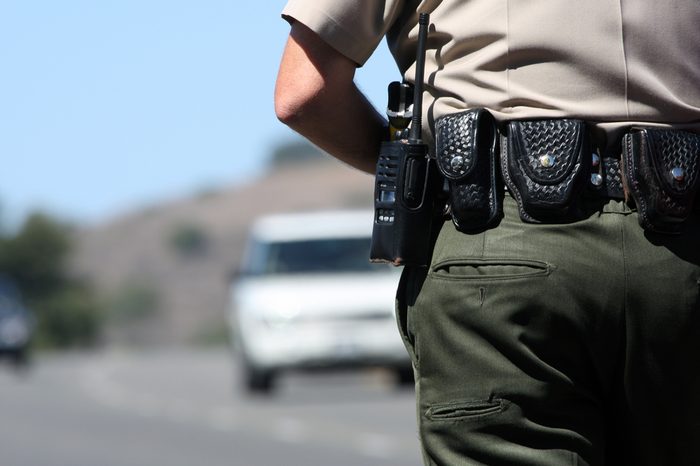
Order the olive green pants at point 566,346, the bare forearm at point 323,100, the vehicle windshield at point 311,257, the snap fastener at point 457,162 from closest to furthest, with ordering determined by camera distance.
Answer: the olive green pants at point 566,346 → the snap fastener at point 457,162 → the bare forearm at point 323,100 → the vehicle windshield at point 311,257

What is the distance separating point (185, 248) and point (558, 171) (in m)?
106

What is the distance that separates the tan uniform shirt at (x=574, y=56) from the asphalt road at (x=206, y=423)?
8433 millimetres

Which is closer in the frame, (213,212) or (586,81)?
(586,81)

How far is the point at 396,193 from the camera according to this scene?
2961 millimetres

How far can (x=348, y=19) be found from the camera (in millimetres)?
2947

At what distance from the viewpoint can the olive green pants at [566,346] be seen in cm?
276

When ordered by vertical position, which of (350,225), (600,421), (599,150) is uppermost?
(599,150)

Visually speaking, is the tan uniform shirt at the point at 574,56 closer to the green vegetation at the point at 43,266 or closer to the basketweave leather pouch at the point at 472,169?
the basketweave leather pouch at the point at 472,169

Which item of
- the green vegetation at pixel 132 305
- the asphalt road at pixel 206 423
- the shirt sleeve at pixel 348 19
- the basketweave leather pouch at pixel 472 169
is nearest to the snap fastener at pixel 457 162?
the basketweave leather pouch at pixel 472 169

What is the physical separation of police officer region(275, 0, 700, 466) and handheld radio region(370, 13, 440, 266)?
0.03 m

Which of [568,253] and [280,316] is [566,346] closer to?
[568,253]

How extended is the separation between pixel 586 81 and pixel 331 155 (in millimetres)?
604

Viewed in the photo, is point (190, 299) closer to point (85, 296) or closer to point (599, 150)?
point (85, 296)

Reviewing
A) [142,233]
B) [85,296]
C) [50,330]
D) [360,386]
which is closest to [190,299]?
[142,233]
